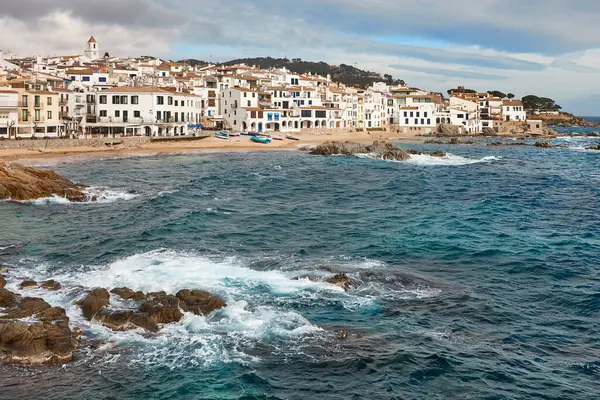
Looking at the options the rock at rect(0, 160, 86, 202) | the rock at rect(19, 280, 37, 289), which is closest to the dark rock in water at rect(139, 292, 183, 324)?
the rock at rect(19, 280, 37, 289)

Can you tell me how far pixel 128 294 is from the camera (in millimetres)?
23609

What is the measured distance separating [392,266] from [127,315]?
12.6 m

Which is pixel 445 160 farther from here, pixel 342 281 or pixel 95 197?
pixel 342 281

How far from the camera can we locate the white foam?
3159 inches

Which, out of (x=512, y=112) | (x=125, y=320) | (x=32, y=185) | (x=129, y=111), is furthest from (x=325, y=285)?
(x=512, y=112)

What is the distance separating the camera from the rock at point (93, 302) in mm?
21719

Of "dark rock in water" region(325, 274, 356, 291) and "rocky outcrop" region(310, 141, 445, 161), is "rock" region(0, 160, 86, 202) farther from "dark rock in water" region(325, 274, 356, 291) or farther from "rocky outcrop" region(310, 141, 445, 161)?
"rocky outcrop" region(310, 141, 445, 161)

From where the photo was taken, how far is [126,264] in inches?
1119

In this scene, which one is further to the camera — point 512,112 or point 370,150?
point 512,112

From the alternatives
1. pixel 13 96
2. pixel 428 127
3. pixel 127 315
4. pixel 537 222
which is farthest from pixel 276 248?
pixel 428 127

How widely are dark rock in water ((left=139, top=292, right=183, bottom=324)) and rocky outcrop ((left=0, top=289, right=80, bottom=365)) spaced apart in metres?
2.53

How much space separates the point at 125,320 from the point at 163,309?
137 centimetres

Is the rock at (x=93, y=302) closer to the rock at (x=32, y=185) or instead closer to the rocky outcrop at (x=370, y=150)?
the rock at (x=32, y=185)

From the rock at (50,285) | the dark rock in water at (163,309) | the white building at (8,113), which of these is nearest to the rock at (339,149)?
the white building at (8,113)
